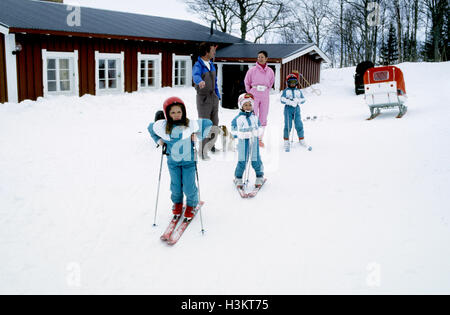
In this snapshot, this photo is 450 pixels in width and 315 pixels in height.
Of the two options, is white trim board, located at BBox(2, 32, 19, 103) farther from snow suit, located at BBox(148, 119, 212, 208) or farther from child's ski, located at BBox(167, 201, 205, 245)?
child's ski, located at BBox(167, 201, 205, 245)

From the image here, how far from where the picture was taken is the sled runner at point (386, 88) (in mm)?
10586

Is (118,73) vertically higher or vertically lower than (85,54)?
lower

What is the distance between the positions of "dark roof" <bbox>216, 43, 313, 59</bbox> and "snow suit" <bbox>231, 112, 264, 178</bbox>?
1210cm

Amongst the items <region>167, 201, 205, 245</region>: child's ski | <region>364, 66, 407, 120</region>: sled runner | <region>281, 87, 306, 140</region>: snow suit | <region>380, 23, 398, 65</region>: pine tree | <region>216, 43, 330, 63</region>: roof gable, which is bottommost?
<region>167, 201, 205, 245</region>: child's ski

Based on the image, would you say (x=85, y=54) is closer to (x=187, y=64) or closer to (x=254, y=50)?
(x=187, y=64)

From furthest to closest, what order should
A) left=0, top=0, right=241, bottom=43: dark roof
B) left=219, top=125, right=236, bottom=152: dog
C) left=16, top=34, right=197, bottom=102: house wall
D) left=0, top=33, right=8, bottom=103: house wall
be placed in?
left=0, top=0, right=241, bottom=43: dark roof → left=16, top=34, right=197, bottom=102: house wall → left=0, top=33, right=8, bottom=103: house wall → left=219, top=125, right=236, bottom=152: dog

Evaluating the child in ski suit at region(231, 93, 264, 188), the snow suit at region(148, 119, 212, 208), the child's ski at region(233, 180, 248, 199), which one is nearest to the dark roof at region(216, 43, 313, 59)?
the child in ski suit at region(231, 93, 264, 188)

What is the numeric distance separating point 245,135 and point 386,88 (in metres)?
6.61

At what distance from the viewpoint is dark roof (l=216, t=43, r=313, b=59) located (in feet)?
58.7

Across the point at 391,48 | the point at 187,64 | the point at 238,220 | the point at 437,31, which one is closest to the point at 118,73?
the point at 187,64

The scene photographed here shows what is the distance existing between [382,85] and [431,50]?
3218cm

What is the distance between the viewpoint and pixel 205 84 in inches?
283

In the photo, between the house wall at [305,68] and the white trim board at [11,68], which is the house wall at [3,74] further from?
the house wall at [305,68]

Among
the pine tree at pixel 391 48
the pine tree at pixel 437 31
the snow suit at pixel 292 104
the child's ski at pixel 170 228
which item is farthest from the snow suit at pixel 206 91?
the pine tree at pixel 391 48
